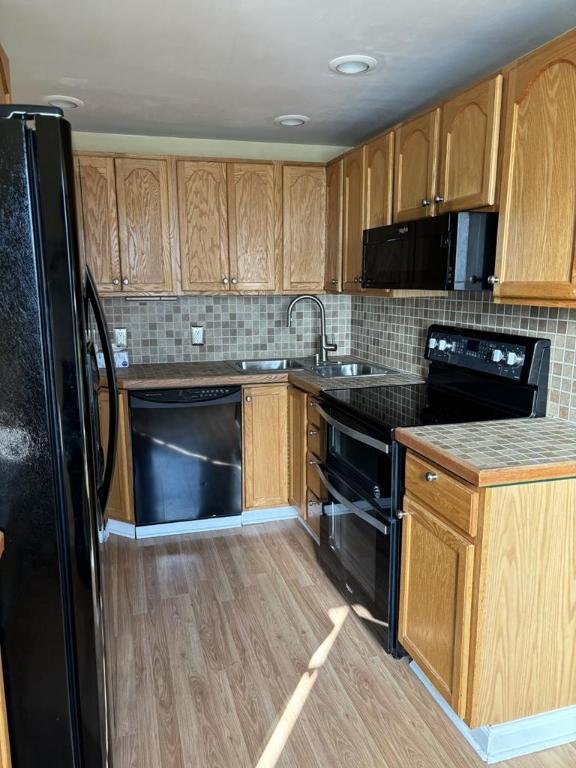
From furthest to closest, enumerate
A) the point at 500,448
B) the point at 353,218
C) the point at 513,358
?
1. the point at 353,218
2. the point at 513,358
3. the point at 500,448

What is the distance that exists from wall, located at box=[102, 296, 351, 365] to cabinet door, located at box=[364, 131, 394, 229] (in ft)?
3.21

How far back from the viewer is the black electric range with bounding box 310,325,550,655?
202 centimetres

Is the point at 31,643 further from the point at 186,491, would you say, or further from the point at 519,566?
the point at 186,491

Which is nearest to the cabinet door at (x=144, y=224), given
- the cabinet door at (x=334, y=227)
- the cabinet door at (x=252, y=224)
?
the cabinet door at (x=252, y=224)

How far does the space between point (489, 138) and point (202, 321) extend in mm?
2117

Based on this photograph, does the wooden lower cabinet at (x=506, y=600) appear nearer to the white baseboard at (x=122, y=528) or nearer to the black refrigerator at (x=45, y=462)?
the black refrigerator at (x=45, y=462)

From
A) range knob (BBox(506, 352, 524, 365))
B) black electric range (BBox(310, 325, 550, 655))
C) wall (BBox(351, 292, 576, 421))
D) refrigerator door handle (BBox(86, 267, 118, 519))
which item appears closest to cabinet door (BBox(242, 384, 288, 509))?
black electric range (BBox(310, 325, 550, 655))

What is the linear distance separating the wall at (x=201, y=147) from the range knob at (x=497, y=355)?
6.45ft

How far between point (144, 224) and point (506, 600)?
2590 millimetres

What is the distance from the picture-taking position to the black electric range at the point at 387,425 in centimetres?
202

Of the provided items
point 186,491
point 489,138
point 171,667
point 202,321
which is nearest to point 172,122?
point 202,321

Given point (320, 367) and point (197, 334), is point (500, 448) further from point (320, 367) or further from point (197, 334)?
point (197, 334)

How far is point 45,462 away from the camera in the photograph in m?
1.12

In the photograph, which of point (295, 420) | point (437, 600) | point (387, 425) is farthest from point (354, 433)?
point (295, 420)
